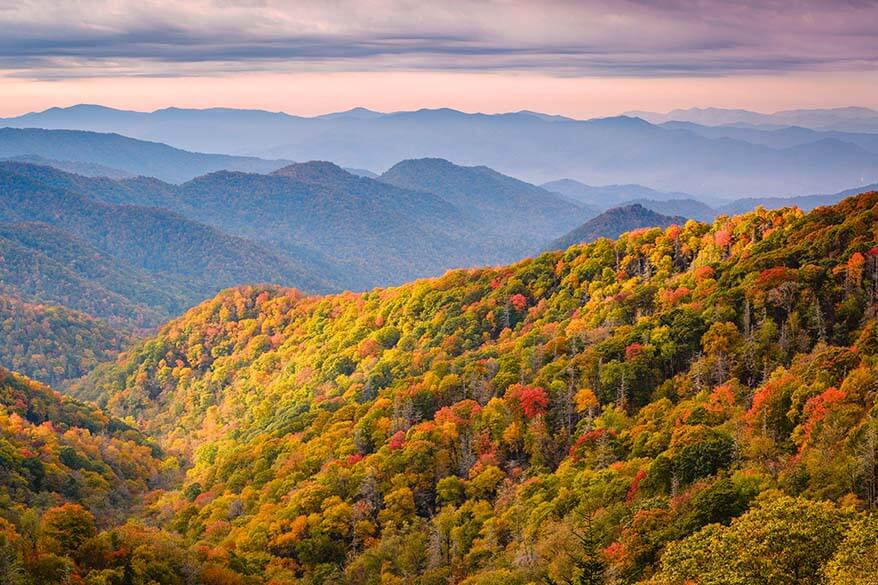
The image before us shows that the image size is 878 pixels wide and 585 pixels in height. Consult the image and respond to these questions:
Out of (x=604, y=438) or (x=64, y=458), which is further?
(x=64, y=458)

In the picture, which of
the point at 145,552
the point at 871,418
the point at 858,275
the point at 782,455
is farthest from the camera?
the point at 858,275

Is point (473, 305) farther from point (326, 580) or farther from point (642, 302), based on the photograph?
point (326, 580)

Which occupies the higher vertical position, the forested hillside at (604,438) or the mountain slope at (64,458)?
the forested hillside at (604,438)

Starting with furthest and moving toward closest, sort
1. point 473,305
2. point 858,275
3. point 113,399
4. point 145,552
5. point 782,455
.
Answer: point 113,399
point 473,305
point 858,275
point 145,552
point 782,455

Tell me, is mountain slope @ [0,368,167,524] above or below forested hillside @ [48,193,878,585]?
below

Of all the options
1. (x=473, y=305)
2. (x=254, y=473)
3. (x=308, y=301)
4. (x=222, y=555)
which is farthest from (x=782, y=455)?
(x=308, y=301)

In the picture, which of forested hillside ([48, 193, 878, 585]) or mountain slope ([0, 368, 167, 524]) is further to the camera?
mountain slope ([0, 368, 167, 524])

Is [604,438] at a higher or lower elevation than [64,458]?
higher

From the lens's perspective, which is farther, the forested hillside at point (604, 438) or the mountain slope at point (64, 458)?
the mountain slope at point (64, 458)
